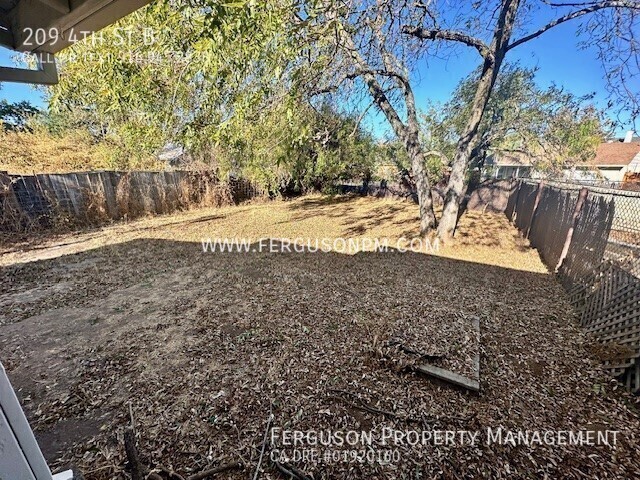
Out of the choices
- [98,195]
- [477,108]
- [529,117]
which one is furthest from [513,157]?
[98,195]

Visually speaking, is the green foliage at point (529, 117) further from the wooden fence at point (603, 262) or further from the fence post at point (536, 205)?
the wooden fence at point (603, 262)

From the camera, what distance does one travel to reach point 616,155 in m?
20.2

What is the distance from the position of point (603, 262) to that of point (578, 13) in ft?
14.4

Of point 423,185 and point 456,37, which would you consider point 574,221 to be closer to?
point 423,185

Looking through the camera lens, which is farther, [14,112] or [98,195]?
[14,112]

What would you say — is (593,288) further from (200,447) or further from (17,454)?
(17,454)

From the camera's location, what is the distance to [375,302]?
3568mm

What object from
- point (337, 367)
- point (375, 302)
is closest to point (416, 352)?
point (337, 367)

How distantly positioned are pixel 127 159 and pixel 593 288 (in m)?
11.3

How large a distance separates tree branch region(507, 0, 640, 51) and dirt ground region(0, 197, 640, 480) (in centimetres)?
402

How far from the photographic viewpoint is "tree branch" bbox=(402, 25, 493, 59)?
5.10 meters

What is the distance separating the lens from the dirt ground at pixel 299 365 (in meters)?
1.69

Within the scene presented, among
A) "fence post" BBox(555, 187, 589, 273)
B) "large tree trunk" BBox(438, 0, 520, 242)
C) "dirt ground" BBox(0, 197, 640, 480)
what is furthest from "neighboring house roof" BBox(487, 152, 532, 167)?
"dirt ground" BBox(0, 197, 640, 480)

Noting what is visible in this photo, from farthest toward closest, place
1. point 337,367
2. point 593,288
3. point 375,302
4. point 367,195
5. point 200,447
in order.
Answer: point 367,195 < point 375,302 < point 593,288 < point 337,367 < point 200,447
